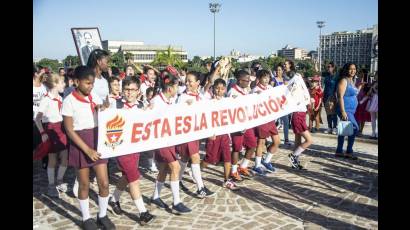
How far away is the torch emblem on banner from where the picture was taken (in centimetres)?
436

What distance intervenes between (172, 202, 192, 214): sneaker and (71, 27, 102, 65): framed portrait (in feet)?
11.1

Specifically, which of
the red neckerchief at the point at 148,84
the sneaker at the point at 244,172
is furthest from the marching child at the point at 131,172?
the red neckerchief at the point at 148,84

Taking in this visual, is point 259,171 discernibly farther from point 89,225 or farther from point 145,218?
point 89,225

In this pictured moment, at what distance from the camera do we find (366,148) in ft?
29.1

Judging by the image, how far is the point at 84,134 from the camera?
4223 millimetres

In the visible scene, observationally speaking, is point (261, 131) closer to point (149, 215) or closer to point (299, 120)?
point (299, 120)

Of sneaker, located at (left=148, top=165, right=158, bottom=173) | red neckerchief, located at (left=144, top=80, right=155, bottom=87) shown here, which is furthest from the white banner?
red neckerchief, located at (left=144, top=80, right=155, bottom=87)

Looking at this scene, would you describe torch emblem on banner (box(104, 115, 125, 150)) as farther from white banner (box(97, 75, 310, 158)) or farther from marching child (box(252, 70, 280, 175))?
marching child (box(252, 70, 280, 175))

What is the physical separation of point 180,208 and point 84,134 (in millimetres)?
1583

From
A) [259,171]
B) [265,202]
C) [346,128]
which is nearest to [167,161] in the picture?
[265,202]

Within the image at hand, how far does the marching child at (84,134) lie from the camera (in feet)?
13.4
